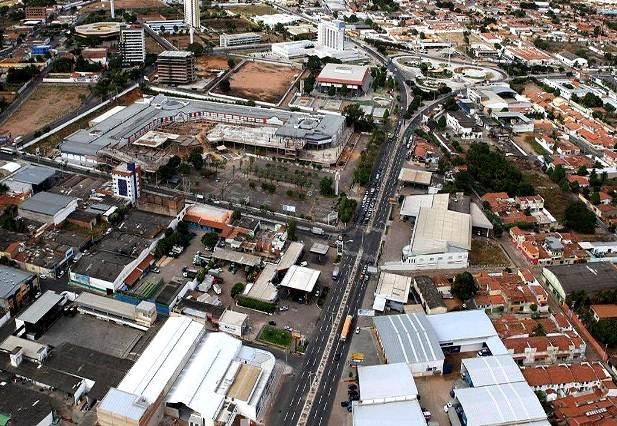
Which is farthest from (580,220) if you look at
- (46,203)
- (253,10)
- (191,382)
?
(253,10)

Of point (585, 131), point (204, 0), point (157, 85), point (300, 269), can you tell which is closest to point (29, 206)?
point (300, 269)

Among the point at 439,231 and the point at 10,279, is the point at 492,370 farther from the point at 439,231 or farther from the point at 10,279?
the point at 10,279

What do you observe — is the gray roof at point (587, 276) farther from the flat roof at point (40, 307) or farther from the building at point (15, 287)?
the building at point (15, 287)

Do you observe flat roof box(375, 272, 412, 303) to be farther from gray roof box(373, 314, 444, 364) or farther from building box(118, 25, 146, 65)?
building box(118, 25, 146, 65)

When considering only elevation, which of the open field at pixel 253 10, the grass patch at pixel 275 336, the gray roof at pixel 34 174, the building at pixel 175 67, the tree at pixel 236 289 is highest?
the open field at pixel 253 10

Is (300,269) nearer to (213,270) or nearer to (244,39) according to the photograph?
(213,270)

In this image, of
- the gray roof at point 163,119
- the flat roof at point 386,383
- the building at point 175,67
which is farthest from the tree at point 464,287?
the building at point 175,67
